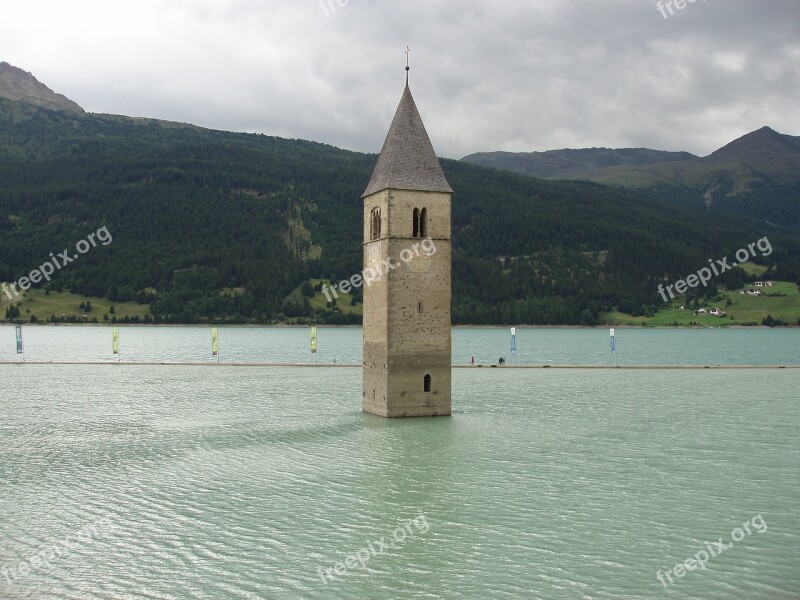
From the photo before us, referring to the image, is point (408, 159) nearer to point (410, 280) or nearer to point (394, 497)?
point (410, 280)

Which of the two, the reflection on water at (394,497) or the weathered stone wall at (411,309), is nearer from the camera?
the reflection on water at (394,497)

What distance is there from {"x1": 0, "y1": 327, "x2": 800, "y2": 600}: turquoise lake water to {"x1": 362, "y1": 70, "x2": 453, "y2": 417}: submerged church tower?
6.24ft

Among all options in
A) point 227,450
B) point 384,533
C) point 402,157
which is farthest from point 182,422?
point 384,533

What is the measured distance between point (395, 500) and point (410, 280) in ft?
53.7

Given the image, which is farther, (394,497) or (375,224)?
(375,224)

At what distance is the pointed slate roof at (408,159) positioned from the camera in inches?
1690

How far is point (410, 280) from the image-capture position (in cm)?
4278

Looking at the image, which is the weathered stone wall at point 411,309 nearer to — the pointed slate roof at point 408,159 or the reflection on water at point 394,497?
the pointed slate roof at point 408,159

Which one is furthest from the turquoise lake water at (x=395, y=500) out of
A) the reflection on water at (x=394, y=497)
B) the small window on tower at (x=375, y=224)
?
the small window on tower at (x=375, y=224)

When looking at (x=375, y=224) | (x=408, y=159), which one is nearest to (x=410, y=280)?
(x=375, y=224)

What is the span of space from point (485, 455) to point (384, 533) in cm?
1202

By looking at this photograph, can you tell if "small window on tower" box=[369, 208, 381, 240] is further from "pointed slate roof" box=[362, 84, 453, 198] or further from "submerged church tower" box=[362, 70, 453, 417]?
"pointed slate roof" box=[362, 84, 453, 198]

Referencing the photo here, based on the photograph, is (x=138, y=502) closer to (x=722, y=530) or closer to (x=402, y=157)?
(x=722, y=530)

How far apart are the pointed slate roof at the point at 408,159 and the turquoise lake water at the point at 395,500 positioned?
11608 millimetres
